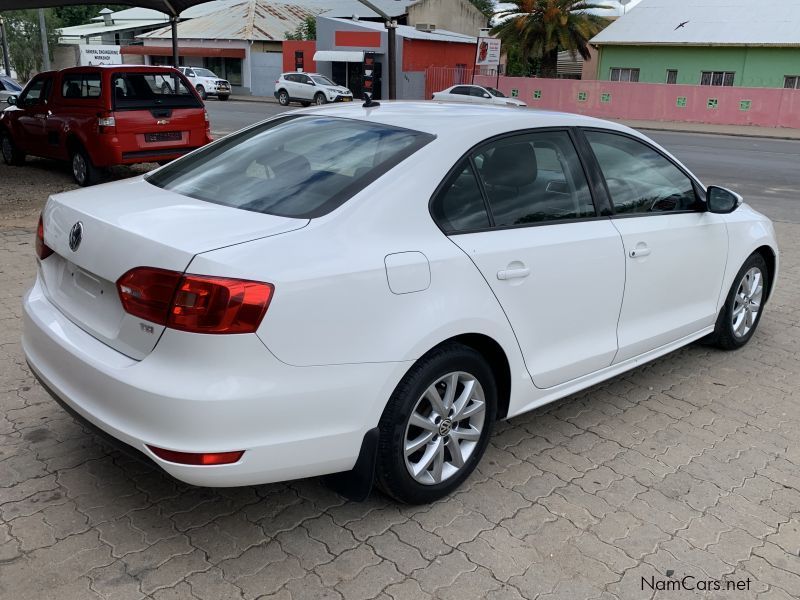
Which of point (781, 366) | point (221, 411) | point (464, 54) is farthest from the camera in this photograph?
point (464, 54)

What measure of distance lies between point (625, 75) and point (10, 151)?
30.8m

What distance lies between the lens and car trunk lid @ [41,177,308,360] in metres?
2.58

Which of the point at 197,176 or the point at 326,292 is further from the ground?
the point at 197,176

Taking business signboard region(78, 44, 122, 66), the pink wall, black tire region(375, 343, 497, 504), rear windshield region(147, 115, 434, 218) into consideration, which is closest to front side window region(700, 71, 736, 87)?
the pink wall

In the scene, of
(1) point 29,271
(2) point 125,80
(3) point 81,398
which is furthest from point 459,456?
(2) point 125,80

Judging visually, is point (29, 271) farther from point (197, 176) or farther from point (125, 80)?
point (125, 80)

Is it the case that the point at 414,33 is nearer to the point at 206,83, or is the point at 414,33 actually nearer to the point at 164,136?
the point at 206,83

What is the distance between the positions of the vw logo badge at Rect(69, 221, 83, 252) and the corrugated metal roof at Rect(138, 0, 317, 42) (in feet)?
151

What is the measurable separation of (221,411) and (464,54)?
45027 millimetres

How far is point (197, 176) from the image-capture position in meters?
3.42

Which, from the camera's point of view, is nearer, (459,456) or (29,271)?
(459,456)

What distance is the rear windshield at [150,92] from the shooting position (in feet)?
33.7

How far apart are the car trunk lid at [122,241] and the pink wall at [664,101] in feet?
106

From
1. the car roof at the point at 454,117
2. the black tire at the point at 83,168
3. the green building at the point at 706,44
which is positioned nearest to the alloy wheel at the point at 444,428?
the car roof at the point at 454,117
